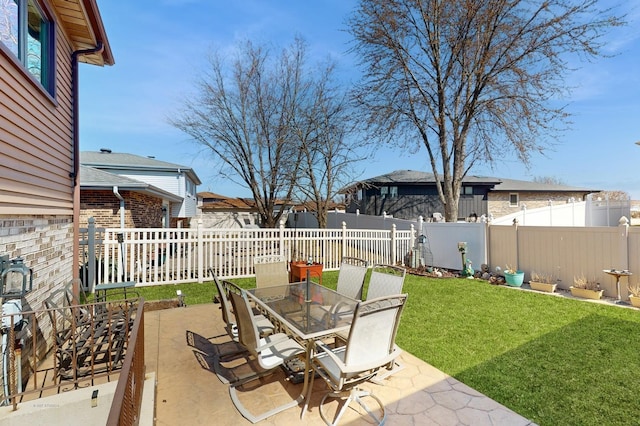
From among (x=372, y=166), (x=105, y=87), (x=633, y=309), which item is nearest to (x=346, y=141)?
(x=372, y=166)

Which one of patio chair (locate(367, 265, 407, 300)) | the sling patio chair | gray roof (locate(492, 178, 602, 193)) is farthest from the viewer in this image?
gray roof (locate(492, 178, 602, 193))

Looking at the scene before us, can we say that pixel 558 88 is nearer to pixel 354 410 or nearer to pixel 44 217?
pixel 354 410

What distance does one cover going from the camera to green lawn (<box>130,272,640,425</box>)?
2.74 meters

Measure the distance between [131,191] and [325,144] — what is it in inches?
351

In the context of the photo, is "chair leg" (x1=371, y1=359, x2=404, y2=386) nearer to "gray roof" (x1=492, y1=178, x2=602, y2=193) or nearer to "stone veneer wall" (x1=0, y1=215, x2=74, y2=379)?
"stone veneer wall" (x1=0, y1=215, x2=74, y2=379)

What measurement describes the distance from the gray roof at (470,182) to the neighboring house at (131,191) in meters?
12.1

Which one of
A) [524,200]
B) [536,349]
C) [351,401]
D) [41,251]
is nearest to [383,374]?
[351,401]

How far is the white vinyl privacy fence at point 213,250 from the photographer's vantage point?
7.22m

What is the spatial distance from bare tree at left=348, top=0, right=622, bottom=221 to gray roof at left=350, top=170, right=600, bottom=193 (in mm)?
7047

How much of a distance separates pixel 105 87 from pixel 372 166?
11872 mm

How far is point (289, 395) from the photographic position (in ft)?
9.39

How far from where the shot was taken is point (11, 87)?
2.76m

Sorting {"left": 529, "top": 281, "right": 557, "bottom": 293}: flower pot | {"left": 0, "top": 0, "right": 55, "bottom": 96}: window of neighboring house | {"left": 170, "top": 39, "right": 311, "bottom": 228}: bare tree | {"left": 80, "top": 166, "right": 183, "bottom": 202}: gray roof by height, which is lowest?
{"left": 529, "top": 281, "right": 557, "bottom": 293}: flower pot

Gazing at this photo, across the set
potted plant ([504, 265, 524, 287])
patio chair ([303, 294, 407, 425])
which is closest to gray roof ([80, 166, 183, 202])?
patio chair ([303, 294, 407, 425])
